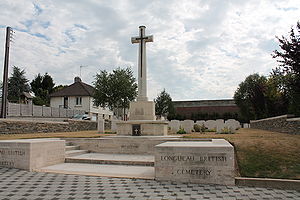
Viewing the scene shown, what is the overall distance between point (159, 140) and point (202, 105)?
127ft

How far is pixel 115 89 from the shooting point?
2906cm

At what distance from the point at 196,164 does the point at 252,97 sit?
26.4 meters

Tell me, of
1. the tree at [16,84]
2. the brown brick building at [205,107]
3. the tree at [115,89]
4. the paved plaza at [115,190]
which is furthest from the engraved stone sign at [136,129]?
the tree at [16,84]

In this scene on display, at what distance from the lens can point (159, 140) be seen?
10.3 m

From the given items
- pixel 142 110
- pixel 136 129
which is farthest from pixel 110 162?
pixel 142 110

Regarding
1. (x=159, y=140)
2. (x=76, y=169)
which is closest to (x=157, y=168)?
(x=76, y=169)

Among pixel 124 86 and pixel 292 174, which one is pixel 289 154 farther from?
pixel 124 86

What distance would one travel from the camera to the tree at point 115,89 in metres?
29.0

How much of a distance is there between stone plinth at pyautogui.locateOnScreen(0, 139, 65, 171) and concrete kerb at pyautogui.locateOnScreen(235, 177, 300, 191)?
6.09 meters

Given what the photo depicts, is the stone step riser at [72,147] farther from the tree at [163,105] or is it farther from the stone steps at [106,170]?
the tree at [163,105]

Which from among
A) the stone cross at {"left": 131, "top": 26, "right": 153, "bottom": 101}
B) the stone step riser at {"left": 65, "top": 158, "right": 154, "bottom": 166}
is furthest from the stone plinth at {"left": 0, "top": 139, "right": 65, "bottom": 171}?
the stone cross at {"left": 131, "top": 26, "right": 153, "bottom": 101}

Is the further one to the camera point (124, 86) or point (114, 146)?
point (124, 86)

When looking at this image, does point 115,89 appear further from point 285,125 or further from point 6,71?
point 285,125

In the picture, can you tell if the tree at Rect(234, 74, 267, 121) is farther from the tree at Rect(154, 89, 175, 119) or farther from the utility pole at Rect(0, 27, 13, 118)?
the utility pole at Rect(0, 27, 13, 118)
